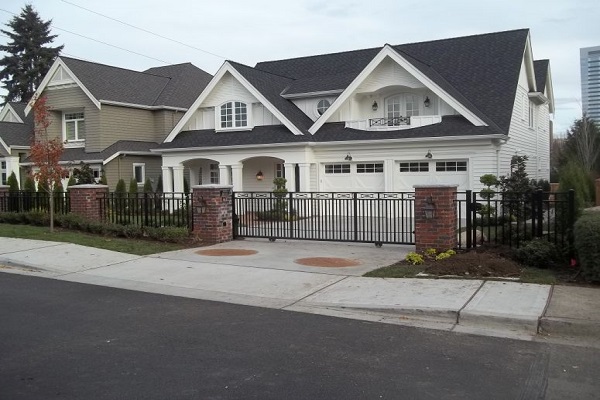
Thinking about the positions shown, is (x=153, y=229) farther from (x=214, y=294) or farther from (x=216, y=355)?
(x=216, y=355)

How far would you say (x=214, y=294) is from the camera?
8.79 meters

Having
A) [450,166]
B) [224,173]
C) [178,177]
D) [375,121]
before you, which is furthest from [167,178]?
[450,166]

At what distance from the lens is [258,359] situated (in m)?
5.61

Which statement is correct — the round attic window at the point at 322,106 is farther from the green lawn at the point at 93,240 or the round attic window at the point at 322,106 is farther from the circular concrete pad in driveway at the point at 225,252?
the circular concrete pad in driveway at the point at 225,252

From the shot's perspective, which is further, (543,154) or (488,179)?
(543,154)

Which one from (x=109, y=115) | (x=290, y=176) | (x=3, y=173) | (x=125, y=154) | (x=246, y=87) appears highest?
(x=246, y=87)

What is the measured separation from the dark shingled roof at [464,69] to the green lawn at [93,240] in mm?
12854

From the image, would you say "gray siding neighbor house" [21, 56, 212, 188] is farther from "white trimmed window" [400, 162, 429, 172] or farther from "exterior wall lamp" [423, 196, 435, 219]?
"exterior wall lamp" [423, 196, 435, 219]

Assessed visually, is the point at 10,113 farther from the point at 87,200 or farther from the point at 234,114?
the point at 87,200

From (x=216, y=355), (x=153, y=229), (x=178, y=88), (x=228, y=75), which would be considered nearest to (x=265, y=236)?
(x=153, y=229)

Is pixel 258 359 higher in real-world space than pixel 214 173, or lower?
lower

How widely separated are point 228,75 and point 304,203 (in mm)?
12844

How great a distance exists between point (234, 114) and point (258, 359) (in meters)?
21.1

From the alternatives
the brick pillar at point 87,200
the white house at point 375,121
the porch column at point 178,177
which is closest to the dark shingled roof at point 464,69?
the white house at point 375,121
